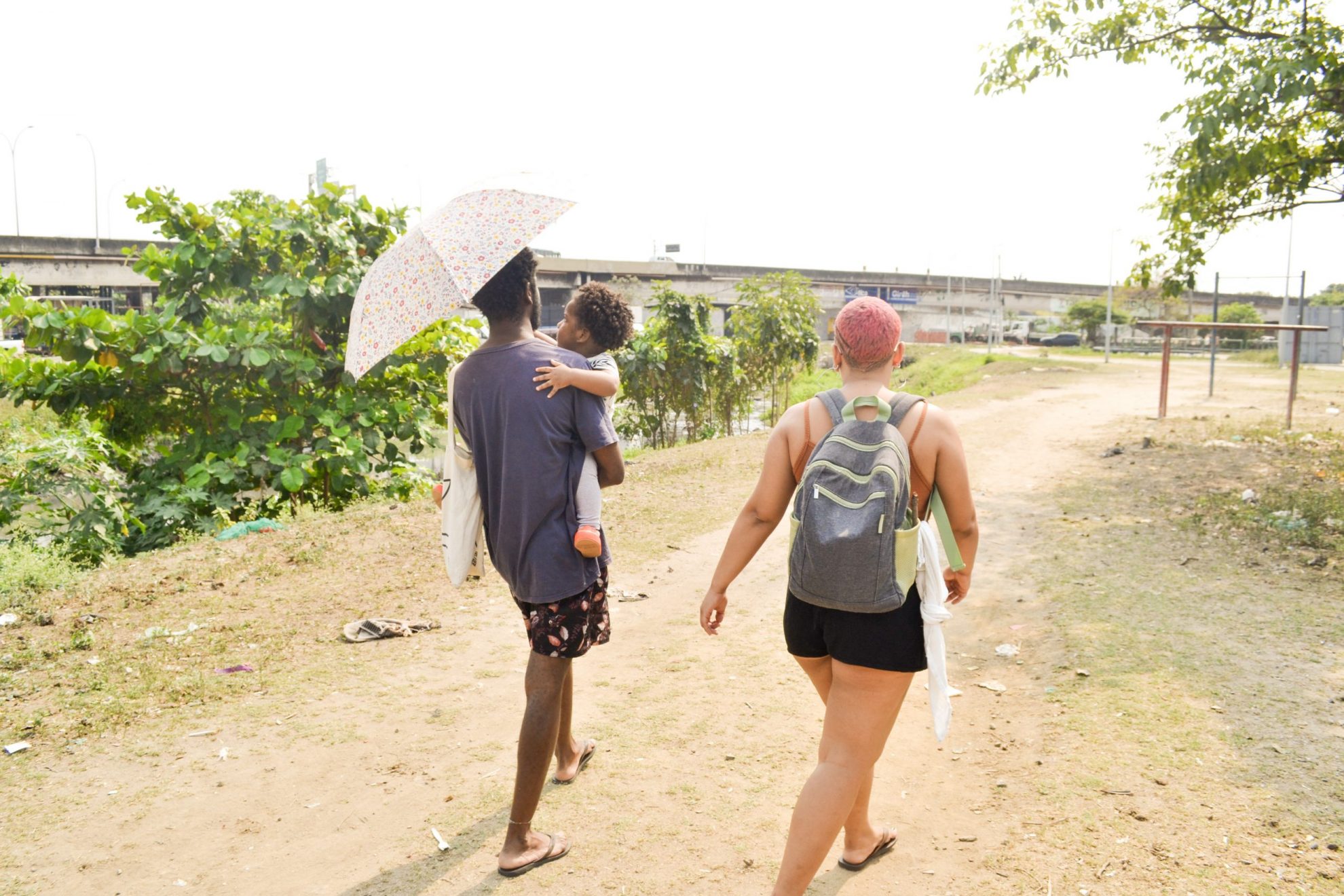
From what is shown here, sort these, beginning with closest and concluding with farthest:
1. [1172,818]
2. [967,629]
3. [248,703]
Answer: [1172,818] → [248,703] → [967,629]

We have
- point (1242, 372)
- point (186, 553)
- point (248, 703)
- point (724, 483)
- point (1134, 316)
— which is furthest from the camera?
point (1134, 316)

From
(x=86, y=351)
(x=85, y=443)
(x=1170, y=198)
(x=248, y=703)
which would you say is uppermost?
(x=1170, y=198)

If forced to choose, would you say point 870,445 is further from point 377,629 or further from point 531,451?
point 377,629

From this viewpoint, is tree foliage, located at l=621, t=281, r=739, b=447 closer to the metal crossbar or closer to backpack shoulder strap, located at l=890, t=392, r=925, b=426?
the metal crossbar

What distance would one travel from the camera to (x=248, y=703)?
13.6 feet

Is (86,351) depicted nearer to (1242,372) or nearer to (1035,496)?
(1035,496)

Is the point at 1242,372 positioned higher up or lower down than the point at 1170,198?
lower down

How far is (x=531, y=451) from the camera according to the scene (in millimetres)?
2709

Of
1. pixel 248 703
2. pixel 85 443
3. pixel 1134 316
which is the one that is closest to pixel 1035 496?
pixel 248 703

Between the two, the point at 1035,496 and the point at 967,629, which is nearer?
the point at 967,629

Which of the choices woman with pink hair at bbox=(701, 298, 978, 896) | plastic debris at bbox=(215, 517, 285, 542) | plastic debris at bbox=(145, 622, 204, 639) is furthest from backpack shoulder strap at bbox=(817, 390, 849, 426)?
plastic debris at bbox=(215, 517, 285, 542)

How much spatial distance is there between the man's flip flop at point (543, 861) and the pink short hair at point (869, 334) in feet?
5.70

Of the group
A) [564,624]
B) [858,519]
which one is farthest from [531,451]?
[858,519]

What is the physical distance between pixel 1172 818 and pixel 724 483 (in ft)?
21.3
